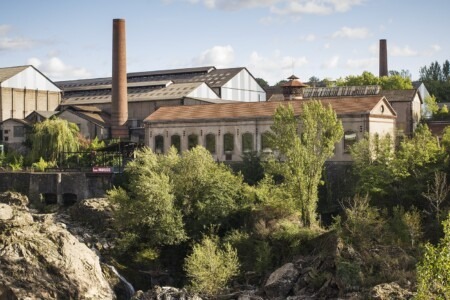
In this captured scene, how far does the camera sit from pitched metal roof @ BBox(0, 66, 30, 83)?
67469 millimetres

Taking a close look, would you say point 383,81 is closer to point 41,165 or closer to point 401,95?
point 401,95

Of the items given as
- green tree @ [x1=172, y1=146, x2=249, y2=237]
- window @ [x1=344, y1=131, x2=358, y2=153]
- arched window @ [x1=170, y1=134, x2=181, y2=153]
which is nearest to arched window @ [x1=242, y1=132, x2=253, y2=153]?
arched window @ [x1=170, y1=134, x2=181, y2=153]

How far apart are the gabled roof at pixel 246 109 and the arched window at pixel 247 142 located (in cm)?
117

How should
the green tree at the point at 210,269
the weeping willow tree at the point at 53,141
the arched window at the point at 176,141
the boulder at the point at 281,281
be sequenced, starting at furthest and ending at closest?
1. the weeping willow tree at the point at 53,141
2. the arched window at the point at 176,141
3. the green tree at the point at 210,269
4. the boulder at the point at 281,281

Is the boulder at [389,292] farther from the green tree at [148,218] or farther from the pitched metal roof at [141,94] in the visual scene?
the pitched metal roof at [141,94]

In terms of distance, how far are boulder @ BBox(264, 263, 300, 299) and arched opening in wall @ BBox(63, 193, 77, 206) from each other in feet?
72.9

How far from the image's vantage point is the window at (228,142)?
148ft

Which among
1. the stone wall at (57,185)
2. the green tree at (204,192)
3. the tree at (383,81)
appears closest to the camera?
the green tree at (204,192)

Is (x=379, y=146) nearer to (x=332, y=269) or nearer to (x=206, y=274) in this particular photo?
(x=332, y=269)

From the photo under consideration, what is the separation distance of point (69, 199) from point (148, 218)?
16.0m

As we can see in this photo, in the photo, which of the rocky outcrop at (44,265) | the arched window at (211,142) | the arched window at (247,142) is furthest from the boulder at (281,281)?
the arched window at (211,142)

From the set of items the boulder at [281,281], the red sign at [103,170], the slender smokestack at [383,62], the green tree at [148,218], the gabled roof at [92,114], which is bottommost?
the boulder at [281,281]

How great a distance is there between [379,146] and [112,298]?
17015mm

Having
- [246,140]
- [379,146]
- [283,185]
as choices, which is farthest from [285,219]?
[246,140]
